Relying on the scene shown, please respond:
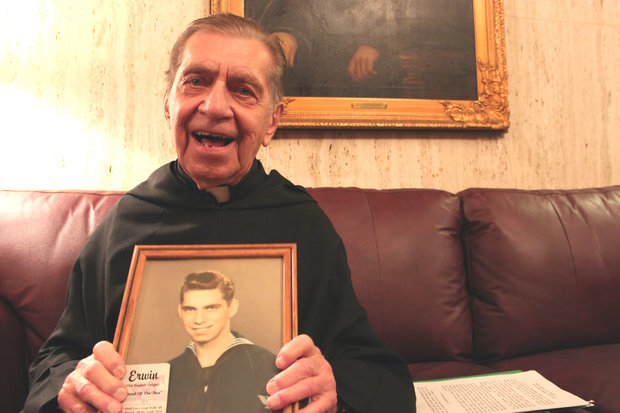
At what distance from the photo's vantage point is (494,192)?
1.72 meters

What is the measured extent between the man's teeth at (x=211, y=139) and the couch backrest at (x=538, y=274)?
3.82 feet

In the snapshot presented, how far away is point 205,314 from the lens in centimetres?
67

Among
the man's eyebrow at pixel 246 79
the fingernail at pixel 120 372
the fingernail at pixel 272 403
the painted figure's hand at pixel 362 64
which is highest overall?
the painted figure's hand at pixel 362 64

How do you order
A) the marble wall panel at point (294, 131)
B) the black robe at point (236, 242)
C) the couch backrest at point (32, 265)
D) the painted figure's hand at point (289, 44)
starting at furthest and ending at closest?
the painted figure's hand at point (289, 44), the marble wall panel at point (294, 131), the couch backrest at point (32, 265), the black robe at point (236, 242)

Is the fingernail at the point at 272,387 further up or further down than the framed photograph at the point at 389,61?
further down

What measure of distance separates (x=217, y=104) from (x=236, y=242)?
1.12 ft

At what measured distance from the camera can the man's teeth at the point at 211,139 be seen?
97 centimetres

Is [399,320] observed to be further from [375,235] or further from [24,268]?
[24,268]

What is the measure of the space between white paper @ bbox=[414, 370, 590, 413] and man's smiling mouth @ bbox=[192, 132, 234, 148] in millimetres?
886

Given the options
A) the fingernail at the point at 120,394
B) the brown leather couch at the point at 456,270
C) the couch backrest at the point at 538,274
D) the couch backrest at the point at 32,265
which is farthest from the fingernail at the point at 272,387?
the couch backrest at the point at 538,274

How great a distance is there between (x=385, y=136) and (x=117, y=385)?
172cm

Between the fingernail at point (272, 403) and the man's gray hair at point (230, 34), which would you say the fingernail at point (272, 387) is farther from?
the man's gray hair at point (230, 34)

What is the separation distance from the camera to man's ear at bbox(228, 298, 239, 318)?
0.68 meters

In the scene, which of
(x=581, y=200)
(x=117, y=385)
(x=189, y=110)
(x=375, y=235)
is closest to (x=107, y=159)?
(x=189, y=110)
